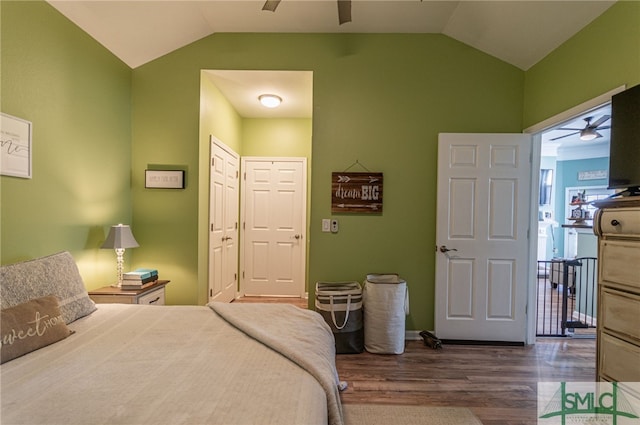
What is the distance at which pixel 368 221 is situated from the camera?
115 inches

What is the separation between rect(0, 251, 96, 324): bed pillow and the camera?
1.45 m

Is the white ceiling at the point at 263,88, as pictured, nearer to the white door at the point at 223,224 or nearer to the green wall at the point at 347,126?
the green wall at the point at 347,126

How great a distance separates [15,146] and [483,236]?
3770 mm

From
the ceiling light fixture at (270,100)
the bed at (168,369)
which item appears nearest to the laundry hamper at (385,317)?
the bed at (168,369)

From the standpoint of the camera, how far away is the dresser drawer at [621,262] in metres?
1.41

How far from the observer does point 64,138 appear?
2119mm

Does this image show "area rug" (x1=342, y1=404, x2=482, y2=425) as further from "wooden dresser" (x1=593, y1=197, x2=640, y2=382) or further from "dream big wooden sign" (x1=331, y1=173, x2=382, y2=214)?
"dream big wooden sign" (x1=331, y1=173, x2=382, y2=214)

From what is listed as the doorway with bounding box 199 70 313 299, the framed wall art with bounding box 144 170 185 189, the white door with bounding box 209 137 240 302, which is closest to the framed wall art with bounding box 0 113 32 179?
the framed wall art with bounding box 144 170 185 189

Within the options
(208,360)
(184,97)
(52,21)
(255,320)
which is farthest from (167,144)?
(208,360)

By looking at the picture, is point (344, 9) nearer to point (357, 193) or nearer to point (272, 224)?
point (357, 193)

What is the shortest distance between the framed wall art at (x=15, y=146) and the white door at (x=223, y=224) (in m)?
1.50

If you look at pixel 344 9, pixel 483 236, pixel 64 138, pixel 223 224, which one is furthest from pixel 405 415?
pixel 64 138

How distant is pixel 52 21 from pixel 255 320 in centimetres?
256

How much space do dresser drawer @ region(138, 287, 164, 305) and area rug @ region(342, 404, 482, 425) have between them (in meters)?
1.78
